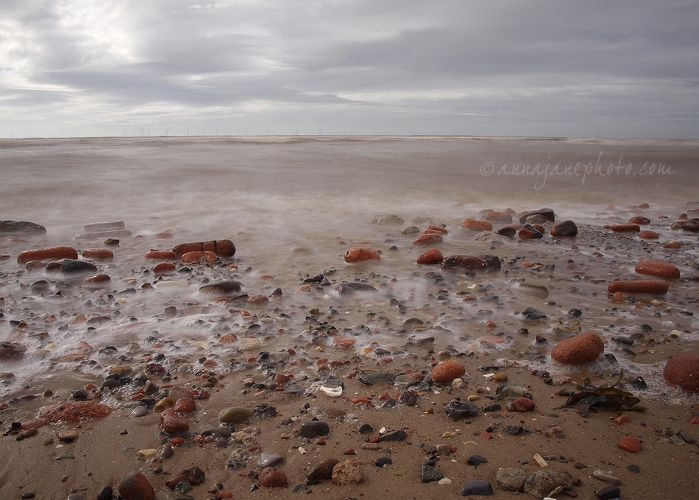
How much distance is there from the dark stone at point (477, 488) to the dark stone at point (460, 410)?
0.48 m

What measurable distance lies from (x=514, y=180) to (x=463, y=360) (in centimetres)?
1161

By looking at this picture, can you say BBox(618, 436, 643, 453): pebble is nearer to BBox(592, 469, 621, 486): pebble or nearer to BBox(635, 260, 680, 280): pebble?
BBox(592, 469, 621, 486): pebble

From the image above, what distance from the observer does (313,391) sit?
2645 millimetres

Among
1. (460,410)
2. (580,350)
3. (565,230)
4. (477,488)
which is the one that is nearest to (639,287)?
(580,350)

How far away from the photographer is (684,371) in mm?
2564

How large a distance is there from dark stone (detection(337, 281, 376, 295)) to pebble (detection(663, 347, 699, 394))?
7.32 feet

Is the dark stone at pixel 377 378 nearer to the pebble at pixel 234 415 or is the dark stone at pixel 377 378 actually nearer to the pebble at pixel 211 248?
the pebble at pixel 234 415

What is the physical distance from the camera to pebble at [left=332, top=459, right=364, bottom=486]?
1931mm

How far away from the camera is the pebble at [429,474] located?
1918mm

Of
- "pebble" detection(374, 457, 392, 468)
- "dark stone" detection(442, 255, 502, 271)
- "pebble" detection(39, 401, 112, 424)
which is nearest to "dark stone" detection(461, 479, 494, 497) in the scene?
"pebble" detection(374, 457, 392, 468)

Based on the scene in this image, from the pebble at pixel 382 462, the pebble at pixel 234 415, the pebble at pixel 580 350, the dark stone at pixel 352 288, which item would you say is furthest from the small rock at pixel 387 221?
the pebble at pixel 382 462

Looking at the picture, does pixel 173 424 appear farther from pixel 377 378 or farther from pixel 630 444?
pixel 630 444

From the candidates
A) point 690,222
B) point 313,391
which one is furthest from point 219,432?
point 690,222

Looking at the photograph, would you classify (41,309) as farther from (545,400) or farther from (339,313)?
(545,400)
